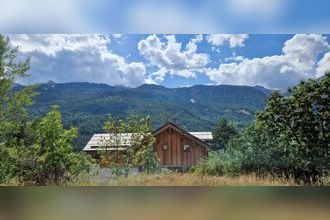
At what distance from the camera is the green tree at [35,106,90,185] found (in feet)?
24.0

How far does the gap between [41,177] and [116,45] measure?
1.66 meters

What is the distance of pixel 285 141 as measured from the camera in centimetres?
727

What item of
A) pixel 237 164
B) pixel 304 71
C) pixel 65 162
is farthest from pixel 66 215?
pixel 304 71

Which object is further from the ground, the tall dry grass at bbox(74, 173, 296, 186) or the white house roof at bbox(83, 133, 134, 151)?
the white house roof at bbox(83, 133, 134, 151)

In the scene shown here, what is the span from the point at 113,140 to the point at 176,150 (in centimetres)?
69

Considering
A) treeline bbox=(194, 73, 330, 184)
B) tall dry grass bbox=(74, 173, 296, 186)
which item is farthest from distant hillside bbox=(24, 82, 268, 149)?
tall dry grass bbox=(74, 173, 296, 186)

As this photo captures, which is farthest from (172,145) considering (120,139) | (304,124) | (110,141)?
(304,124)

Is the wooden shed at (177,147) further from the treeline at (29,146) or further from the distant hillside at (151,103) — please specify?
the treeline at (29,146)

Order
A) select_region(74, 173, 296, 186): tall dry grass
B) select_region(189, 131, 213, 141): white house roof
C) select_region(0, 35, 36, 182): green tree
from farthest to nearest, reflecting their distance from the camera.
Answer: select_region(189, 131, 213, 141): white house roof < select_region(0, 35, 36, 182): green tree < select_region(74, 173, 296, 186): tall dry grass

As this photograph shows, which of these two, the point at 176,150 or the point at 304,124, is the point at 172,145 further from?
the point at 304,124

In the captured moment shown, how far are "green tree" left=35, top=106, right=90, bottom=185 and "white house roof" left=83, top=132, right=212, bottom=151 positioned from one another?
6.6 inches

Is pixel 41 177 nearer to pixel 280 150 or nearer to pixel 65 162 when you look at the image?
pixel 65 162

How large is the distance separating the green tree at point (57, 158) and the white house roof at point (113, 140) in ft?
0.55

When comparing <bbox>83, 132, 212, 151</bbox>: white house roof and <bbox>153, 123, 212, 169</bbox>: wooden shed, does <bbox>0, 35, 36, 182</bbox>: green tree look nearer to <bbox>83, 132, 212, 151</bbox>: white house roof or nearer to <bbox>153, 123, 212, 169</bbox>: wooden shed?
<bbox>83, 132, 212, 151</bbox>: white house roof
